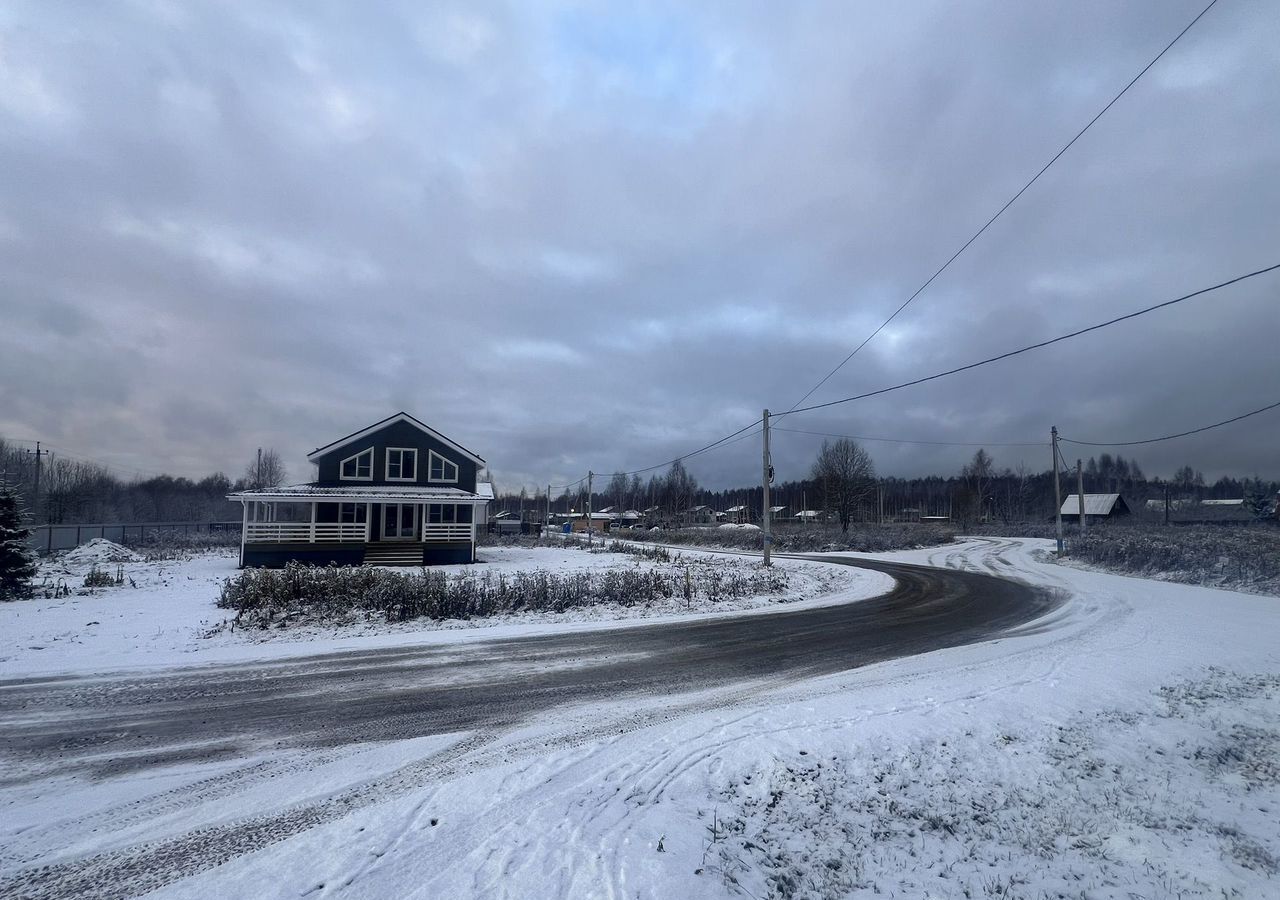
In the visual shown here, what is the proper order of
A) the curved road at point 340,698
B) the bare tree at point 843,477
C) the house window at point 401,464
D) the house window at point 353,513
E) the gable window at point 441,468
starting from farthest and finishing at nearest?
the bare tree at point 843,477, the gable window at point 441,468, the house window at point 401,464, the house window at point 353,513, the curved road at point 340,698

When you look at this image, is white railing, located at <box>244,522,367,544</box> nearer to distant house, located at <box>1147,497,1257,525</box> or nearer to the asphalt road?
the asphalt road

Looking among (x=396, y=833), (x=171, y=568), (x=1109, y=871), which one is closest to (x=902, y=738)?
(x=1109, y=871)

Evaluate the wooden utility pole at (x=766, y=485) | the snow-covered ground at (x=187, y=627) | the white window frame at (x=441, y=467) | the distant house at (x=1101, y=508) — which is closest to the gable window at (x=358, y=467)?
the white window frame at (x=441, y=467)

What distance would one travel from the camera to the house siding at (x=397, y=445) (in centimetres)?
3203

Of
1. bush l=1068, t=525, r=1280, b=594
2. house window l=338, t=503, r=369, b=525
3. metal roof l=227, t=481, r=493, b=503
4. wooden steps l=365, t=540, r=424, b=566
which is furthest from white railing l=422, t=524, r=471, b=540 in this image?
bush l=1068, t=525, r=1280, b=594

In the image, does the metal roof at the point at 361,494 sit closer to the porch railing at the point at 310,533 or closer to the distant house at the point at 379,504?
the distant house at the point at 379,504

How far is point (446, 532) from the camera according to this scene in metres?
30.9

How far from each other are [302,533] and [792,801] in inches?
1114

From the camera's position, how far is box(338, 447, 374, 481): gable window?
3212cm

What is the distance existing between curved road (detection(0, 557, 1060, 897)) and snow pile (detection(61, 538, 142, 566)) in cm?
2359

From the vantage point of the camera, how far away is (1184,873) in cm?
489

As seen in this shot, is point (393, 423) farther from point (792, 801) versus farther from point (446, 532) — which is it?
point (792, 801)

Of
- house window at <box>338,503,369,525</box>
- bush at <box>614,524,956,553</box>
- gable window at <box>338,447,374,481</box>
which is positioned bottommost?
bush at <box>614,524,956,553</box>

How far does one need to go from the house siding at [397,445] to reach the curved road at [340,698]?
23.4 metres
